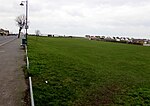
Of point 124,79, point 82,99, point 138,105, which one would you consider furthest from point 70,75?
point 138,105

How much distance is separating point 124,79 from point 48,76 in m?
3.64

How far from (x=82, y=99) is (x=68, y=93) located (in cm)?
71

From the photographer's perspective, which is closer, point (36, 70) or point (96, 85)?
point (96, 85)

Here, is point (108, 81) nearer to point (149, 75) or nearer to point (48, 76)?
point (48, 76)

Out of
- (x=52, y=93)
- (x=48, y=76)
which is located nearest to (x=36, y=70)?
(x=48, y=76)

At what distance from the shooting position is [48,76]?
12.0 m

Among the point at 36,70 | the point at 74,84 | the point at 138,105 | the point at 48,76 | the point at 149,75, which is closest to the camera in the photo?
the point at 138,105

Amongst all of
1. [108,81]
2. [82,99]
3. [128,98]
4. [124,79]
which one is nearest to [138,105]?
[128,98]

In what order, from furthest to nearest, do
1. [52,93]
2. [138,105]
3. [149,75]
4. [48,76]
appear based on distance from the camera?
[149,75]
[48,76]
[52,93]
[138,105]

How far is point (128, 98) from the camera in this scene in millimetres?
9617

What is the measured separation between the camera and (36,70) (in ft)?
42.7

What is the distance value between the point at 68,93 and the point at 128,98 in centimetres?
206

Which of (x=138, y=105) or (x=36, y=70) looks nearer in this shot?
(x=138, y=105)

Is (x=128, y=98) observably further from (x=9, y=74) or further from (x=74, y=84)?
(x=9, y=74)
